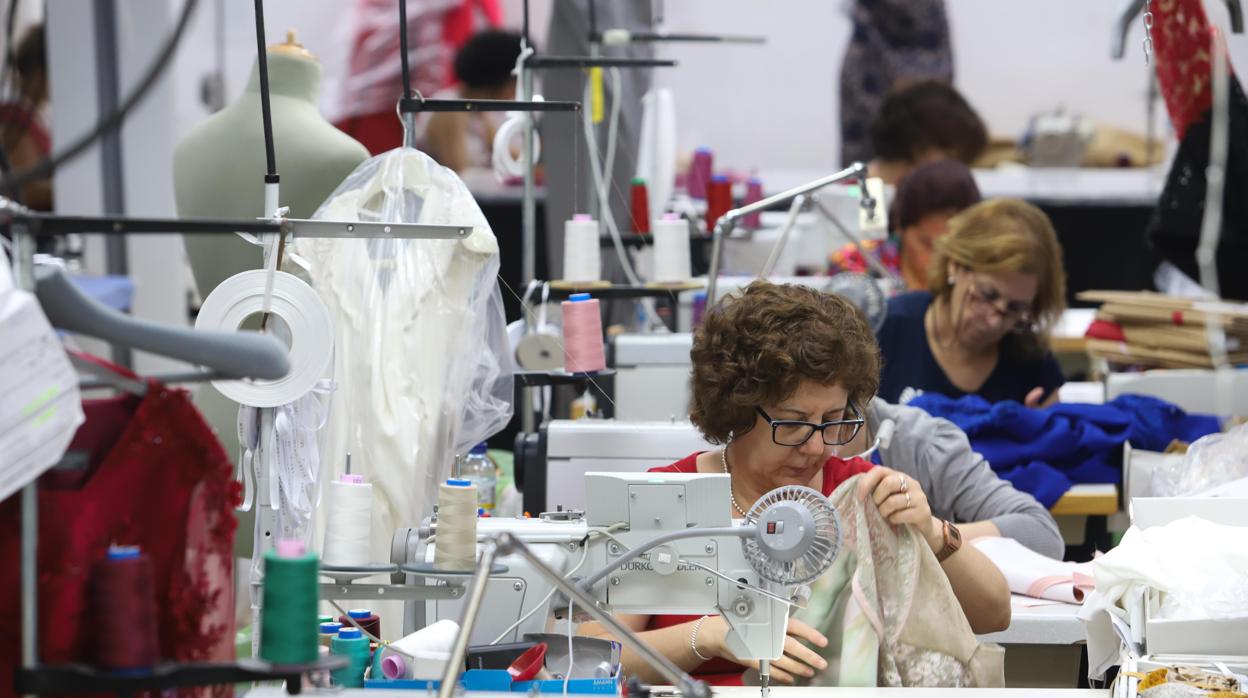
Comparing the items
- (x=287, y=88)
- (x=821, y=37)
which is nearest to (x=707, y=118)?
(x=821, y=37)

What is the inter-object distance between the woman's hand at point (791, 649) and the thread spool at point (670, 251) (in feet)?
5.18

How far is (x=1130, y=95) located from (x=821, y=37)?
1719mm

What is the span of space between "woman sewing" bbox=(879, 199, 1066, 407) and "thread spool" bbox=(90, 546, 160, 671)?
2.57 meters

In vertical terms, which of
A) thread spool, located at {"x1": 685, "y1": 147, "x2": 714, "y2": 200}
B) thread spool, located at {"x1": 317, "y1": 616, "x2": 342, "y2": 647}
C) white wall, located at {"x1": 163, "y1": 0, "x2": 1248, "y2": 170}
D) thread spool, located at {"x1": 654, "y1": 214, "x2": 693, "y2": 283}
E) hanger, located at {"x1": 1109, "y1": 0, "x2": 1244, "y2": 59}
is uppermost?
white wall, located at {"x1": 163, "y1": 0, "x2": 1248, "y2": 170}

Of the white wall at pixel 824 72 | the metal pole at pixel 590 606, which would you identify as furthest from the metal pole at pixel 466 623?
the white wall at pixel 824 72

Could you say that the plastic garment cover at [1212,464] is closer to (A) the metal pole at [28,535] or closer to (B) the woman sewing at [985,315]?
(B) the woman sewing at [985,315]

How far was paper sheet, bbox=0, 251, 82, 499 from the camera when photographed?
1.14 meters

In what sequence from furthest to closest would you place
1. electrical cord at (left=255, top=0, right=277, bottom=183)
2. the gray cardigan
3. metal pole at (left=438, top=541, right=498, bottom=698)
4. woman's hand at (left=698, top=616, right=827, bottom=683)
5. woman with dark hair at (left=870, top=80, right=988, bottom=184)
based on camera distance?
woman with dark hair at (left=870, top=80, right=988, bottom=184) → the gray cardigan → electrical cord at (left=255, top=0, right=277, bottom=183) → woman's hand at (left=698, top=616, right=827, bottom=683) → metal pole at (left=438, top=541, right=498, bottom=698)

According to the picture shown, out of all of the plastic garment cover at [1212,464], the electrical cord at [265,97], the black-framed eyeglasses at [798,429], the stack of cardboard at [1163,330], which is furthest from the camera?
the stack of cardboard at [1163,330]

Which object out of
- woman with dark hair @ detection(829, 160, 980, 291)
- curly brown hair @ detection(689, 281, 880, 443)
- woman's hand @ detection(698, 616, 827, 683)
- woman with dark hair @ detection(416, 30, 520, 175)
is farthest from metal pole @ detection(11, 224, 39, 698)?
woman with dark hair @ detection(416, 30, 520, 175)

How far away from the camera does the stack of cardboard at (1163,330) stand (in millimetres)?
4090

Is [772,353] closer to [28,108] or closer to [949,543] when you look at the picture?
[949,543]

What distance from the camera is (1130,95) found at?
7949 mm

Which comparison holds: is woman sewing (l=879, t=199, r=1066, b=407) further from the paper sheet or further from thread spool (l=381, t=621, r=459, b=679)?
the paper sheet
